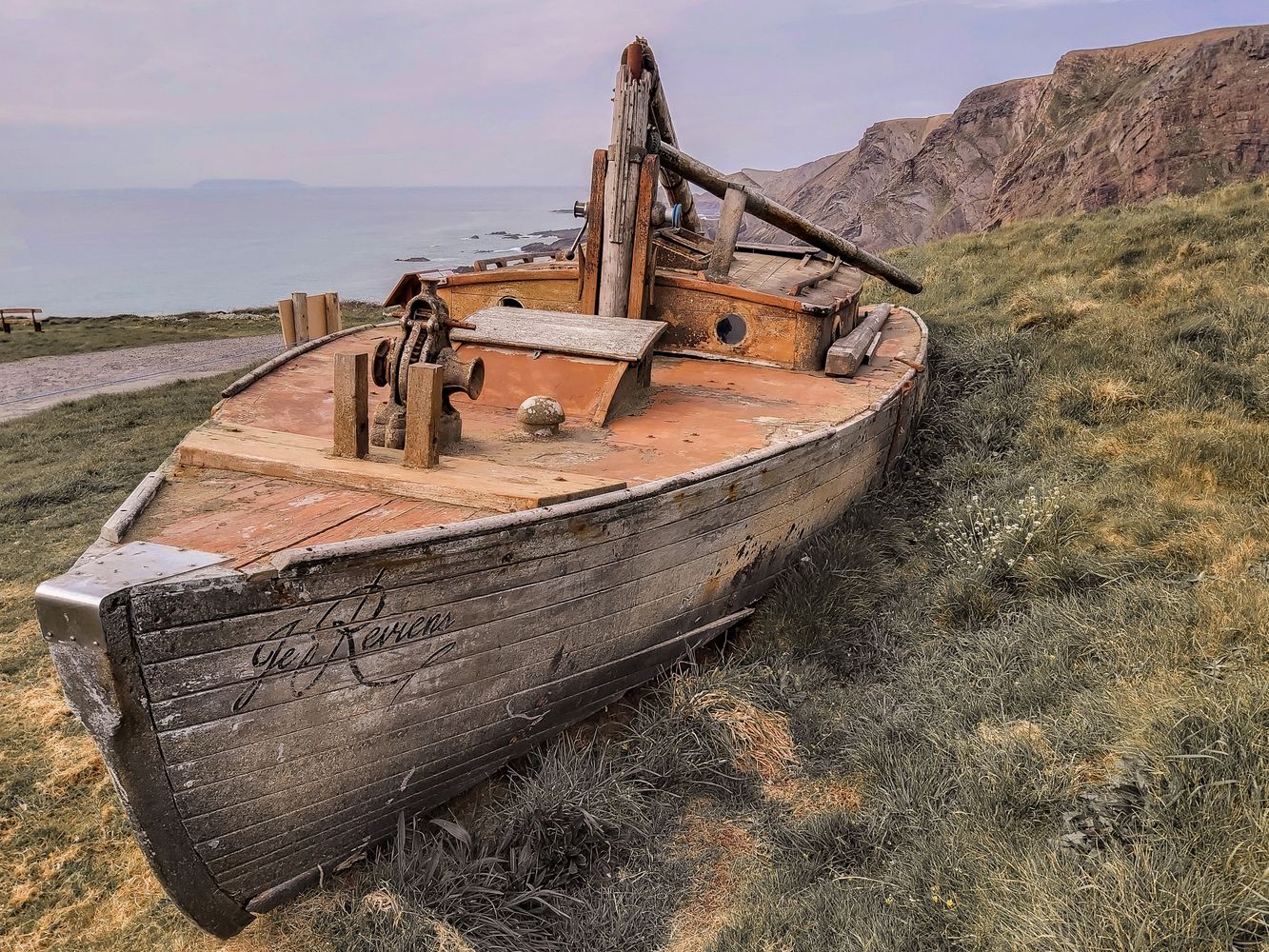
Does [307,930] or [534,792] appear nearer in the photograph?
[307,930]

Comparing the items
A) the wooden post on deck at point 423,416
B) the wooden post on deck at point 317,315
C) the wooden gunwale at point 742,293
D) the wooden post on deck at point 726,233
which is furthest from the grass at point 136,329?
the wooden post on deck at point 423,416

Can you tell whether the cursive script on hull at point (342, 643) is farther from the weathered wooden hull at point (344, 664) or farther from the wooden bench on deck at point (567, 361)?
the wooden bench on deck at point (567, 361)

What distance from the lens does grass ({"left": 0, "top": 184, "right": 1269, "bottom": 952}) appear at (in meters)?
2.74

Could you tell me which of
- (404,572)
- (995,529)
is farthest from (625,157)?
(404,572)

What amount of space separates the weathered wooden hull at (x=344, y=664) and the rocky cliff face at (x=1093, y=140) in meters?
34.9

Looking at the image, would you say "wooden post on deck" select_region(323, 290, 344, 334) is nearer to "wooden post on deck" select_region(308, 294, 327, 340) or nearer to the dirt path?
"wooden post on deck" select_region(308, 294, 327, 340)

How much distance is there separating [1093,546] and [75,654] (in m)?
5.27

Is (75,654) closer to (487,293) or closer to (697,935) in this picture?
(697,935)

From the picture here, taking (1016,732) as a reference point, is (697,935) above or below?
below

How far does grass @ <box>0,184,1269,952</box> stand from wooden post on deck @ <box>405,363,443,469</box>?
154cm

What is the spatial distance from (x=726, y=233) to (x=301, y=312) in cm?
531

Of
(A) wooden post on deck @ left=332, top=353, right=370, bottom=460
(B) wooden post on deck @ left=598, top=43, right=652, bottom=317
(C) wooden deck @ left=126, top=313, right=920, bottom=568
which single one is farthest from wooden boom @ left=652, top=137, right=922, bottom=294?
(A) wooden post on deck @ left=332, top=353, right=370, bottom=460

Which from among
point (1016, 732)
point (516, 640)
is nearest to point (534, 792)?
point (516, 640)

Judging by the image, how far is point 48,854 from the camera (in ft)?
12.2
